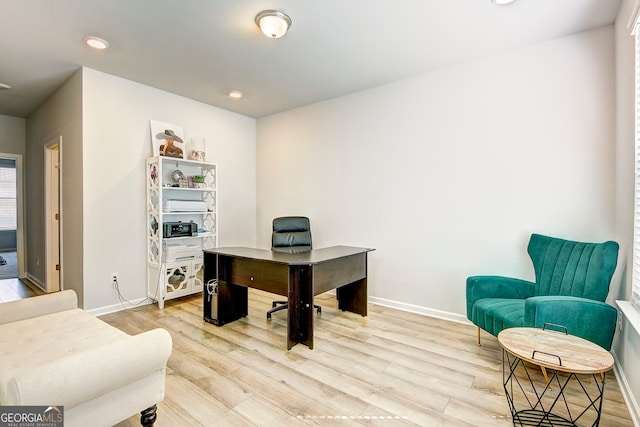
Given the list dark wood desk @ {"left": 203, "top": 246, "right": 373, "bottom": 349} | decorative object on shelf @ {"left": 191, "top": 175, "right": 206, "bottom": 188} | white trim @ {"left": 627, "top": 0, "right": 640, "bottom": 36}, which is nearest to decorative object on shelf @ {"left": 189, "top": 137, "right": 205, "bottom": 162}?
decorative object on shelf @ {"left": 191, "top": 175, "right": 206, "bottom": 188}

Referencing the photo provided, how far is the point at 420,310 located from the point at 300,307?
5.03 feet

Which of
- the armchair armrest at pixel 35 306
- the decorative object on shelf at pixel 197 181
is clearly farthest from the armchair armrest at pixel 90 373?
the decorative object on shelf at pixel 197 181

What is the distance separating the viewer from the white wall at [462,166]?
254 centimetres

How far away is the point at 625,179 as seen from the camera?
2146mm

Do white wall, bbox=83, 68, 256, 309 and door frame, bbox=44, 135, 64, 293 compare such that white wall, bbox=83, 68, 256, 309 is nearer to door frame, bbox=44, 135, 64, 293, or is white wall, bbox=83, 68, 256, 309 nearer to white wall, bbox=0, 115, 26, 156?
door frame, bbox=44, 135, 64, 293

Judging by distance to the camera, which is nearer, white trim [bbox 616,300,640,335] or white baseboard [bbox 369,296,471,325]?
white trim [bbox 616,300,640,335]

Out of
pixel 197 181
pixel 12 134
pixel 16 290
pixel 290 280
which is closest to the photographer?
pixel 290 280

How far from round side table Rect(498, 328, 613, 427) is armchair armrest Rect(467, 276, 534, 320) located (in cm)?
61

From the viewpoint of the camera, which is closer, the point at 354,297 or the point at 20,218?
the point at 354,297

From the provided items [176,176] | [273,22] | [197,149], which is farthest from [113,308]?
[273,22]

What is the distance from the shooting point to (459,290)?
313cm

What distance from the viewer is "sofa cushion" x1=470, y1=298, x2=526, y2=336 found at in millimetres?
2141

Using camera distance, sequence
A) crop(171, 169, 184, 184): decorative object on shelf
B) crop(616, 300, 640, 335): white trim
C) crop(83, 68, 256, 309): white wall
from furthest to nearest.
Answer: crop(171, 169, 184, 184): decorative object on shelf
crop(83, 68, 256, 309): white wall
crop(616, 300, 640, 335): white trim

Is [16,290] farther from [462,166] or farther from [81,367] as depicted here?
[462,166]
